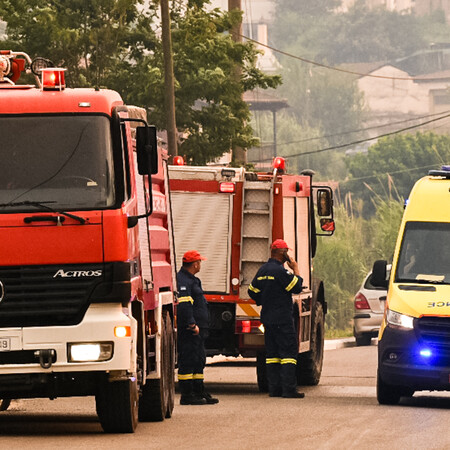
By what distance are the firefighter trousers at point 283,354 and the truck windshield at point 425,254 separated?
5.66 ft

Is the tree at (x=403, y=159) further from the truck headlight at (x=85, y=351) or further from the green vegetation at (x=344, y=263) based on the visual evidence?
the truck headlight at (x=85, y=351)

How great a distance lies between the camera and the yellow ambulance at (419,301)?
16.8 meters

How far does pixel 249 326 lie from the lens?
19297 millimetres

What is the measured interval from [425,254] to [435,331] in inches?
48.6

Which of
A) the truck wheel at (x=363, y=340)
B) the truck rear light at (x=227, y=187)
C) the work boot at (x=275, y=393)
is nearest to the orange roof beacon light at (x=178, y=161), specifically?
the truck rear light at (x=227, y=187)

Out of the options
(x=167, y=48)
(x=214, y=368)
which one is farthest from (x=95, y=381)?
(x=167, y=48)

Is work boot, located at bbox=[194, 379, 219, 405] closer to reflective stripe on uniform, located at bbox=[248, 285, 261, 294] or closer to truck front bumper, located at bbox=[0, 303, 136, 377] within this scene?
reflective stripe on uniform, located at bbox=[248, 285, 261, 294]

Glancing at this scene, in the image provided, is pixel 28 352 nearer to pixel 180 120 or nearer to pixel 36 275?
pixel 36 275

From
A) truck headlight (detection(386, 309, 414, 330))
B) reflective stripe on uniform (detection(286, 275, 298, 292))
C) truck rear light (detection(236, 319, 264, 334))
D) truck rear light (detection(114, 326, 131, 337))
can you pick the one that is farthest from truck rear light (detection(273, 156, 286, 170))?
truck rear light (detection(114, 326, 131, 337))

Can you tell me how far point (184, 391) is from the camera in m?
17.5

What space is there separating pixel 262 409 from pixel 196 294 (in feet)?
5.16

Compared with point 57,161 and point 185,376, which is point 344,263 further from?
point 57,161

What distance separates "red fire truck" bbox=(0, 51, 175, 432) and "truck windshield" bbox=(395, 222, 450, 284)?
5113mm

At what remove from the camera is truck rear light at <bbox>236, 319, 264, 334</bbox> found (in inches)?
758
